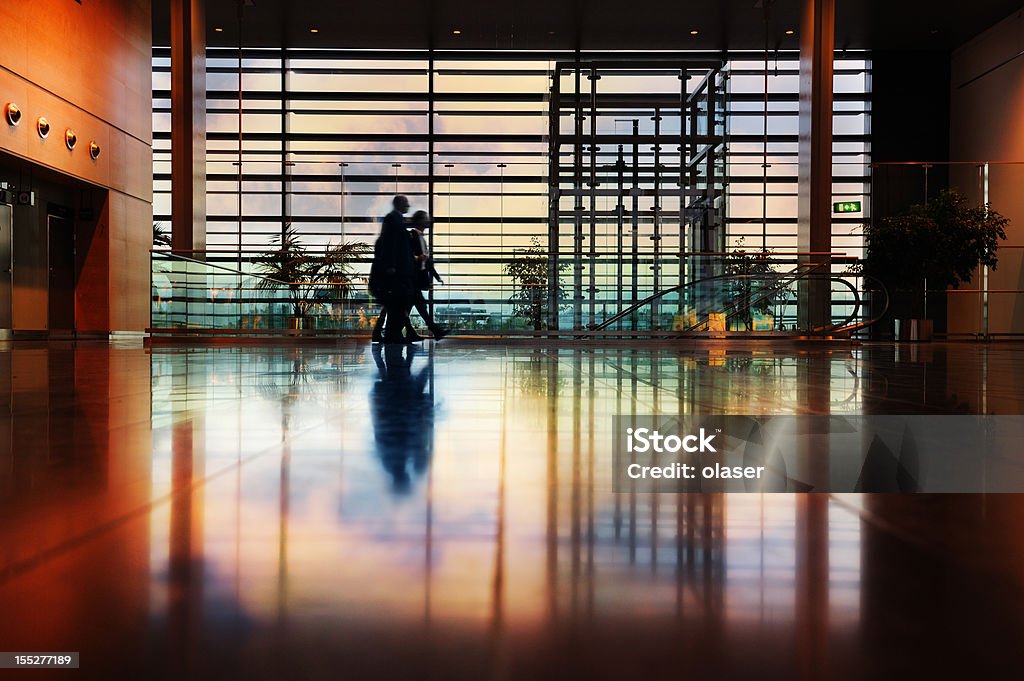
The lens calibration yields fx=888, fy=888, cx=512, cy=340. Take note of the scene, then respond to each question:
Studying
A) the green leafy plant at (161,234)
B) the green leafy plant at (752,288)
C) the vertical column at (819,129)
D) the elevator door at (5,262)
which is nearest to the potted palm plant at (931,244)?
the vertical column at (819,129)

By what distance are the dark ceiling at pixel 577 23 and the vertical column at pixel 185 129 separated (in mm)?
3095

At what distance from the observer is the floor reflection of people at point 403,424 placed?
2.37m

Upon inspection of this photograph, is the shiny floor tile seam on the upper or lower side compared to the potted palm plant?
lower

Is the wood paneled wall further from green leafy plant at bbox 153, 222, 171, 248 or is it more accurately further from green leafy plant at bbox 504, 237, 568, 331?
green leafy plant at bbox 504, 237, 568, 331

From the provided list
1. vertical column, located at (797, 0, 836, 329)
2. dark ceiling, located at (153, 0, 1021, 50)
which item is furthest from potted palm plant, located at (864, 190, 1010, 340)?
dark ceiling, located at (153, 0, 1021, 50)

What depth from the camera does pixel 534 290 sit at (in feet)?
55.9

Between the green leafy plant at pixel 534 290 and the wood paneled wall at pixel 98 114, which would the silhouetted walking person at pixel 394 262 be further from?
the wood paneled wall at pixel 98 114

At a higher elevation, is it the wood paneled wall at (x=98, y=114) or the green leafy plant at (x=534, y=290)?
the wood paneled wall at (x=98, y=114)

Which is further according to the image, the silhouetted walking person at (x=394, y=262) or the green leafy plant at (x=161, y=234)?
the green leafy plant at (x=161, y=234)

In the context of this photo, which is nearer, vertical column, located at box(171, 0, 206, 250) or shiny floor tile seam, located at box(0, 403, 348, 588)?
shiny floor tile seam, located at box(0, 403, 348, 588)

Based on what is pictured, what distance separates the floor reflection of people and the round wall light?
999cm

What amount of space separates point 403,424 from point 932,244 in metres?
15.9

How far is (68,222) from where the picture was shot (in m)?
16.6

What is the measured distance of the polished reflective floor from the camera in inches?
41.8
